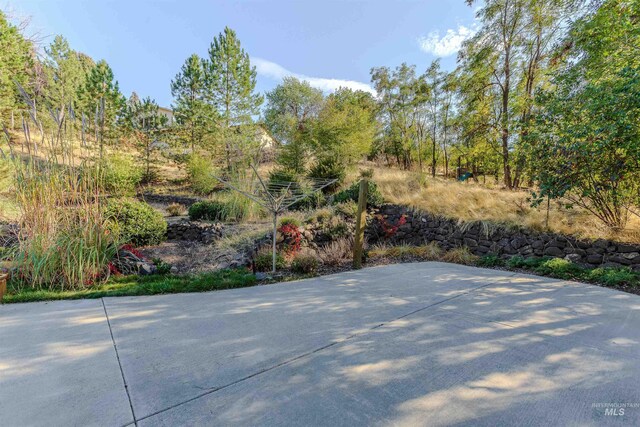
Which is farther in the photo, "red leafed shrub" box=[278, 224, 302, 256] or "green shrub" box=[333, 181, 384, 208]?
"green shrub" box=[333, 181, 384, 208]

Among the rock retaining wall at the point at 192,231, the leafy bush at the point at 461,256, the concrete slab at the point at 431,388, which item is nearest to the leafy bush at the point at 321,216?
the rock retaining wall at the point at 192,231

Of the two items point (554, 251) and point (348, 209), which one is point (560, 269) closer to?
point (554, 251)

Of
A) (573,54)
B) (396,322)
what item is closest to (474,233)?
(396,322)

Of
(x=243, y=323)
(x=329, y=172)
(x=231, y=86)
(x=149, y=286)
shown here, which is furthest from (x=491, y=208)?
(x=231, y=86)

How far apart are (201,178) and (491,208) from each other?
512 inches

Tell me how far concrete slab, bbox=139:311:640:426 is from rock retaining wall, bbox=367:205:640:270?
327 centimetres

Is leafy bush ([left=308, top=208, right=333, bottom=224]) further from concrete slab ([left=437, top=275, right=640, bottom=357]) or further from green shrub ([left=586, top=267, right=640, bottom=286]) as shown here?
green shrub ([left=586, top=267, right=640, bottom=286])

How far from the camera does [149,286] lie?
3.71 meters

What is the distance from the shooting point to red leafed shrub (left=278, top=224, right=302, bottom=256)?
5521 millimetres

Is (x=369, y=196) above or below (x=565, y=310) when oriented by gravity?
above

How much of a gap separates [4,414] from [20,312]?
6.44 feet

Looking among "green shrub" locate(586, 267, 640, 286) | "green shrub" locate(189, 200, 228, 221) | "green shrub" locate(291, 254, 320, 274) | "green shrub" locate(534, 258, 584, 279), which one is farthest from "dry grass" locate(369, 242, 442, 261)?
"green shrub" locate(189, 200, 228, 221)

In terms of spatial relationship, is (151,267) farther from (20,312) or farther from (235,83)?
(235,83)

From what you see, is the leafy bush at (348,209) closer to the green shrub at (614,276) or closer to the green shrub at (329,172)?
the green shrub at (329,172)
